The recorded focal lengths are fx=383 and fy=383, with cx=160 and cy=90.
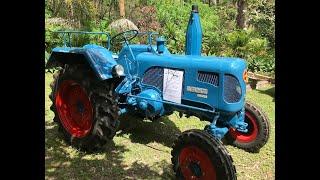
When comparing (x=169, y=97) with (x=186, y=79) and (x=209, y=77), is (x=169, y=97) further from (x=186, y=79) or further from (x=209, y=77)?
(x=209, y=77)

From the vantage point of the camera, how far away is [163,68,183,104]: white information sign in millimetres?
4574

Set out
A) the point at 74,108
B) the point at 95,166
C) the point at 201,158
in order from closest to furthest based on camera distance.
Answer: the point at 201,158 → the point at 95,166 → the point at 74,108

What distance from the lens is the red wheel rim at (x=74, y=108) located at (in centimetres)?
506

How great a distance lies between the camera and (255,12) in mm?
13703

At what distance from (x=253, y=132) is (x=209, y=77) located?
1.24m

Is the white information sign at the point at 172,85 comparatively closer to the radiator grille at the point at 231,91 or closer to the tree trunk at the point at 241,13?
the radiator grille at the point at 231,91

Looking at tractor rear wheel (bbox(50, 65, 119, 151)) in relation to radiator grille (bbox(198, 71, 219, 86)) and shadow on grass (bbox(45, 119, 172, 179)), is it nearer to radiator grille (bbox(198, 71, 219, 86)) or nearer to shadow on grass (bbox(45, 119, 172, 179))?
shadow on grass (bbox(45, 119, 172, 179))

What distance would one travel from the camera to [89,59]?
187 inches

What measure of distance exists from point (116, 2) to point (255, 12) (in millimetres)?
7514

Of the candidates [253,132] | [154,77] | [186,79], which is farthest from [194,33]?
[253,132]

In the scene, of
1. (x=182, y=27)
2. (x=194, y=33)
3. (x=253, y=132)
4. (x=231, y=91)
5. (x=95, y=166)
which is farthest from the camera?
(x=182, y=27)

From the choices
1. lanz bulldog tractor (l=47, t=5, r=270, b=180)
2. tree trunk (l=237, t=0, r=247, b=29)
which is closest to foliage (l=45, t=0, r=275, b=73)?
tree trunk (l=237, t=0, r=247, b=29)

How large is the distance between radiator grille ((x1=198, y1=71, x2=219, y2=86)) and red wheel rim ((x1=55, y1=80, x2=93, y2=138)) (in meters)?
1.54
